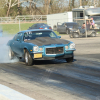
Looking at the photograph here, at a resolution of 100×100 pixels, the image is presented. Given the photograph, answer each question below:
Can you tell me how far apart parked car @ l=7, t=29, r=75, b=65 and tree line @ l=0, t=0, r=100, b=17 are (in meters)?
54.3

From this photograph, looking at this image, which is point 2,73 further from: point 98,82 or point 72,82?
point 98,82

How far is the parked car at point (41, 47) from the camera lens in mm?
10117

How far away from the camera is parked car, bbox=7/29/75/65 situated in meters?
10.1

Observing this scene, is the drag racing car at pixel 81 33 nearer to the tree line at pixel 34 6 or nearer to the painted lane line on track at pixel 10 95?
the painted lane line on track at pixel 10 95

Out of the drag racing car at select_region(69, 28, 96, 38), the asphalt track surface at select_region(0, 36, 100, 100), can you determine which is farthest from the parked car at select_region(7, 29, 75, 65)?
the drag racing car at select_region(69, 28, 96, 38)

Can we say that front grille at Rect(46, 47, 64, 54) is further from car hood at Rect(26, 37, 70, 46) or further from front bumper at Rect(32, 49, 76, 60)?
car hood at Rect(26, 37, 70, 46)

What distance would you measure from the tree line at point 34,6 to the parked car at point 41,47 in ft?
178

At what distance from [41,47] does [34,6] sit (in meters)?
62.4

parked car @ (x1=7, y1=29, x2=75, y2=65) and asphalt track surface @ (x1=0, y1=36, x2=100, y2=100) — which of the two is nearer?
asphalt track surface @ (x1=0, y1=36, x2=100, y2=100)

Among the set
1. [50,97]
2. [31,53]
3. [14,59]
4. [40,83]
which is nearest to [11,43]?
[14,59]

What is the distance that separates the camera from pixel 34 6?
7131 centimetres

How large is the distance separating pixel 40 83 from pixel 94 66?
11.0 feet

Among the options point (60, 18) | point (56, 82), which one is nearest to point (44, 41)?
point (56, 82)

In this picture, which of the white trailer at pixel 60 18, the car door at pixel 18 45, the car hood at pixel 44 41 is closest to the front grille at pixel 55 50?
the car hood at pixel 44 41
